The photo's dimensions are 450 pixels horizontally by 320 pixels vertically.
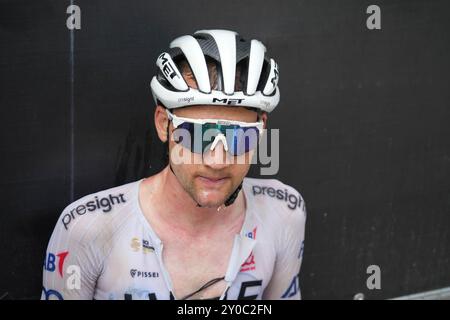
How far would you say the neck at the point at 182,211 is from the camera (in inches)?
145

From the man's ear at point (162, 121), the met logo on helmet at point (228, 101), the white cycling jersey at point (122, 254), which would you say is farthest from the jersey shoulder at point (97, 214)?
the met logo on helmet at point (228, 101)

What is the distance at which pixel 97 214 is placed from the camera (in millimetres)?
3670

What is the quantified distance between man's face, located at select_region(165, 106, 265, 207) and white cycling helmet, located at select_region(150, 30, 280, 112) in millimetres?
77

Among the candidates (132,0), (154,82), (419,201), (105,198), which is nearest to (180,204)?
(105,198)

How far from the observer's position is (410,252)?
17.1 ft

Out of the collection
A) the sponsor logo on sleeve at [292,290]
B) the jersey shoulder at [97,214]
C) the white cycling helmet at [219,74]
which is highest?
the white cycling helmet at [219,74]

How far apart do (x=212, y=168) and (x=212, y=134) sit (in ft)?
0.55

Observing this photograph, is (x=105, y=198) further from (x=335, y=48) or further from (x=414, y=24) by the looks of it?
(x=414, y=24)

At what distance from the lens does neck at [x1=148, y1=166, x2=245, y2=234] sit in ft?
12.1

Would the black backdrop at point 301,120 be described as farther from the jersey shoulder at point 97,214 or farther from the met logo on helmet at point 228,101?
the met logo on helmet at point 228,101

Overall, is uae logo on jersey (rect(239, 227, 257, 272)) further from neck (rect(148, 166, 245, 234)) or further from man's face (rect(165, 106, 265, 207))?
man's face (rect(165, 106, 265, 207))

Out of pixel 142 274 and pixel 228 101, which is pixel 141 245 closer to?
pixel 142 274

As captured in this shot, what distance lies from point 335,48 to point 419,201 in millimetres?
1421

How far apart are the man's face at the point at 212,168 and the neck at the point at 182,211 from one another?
23 cm
